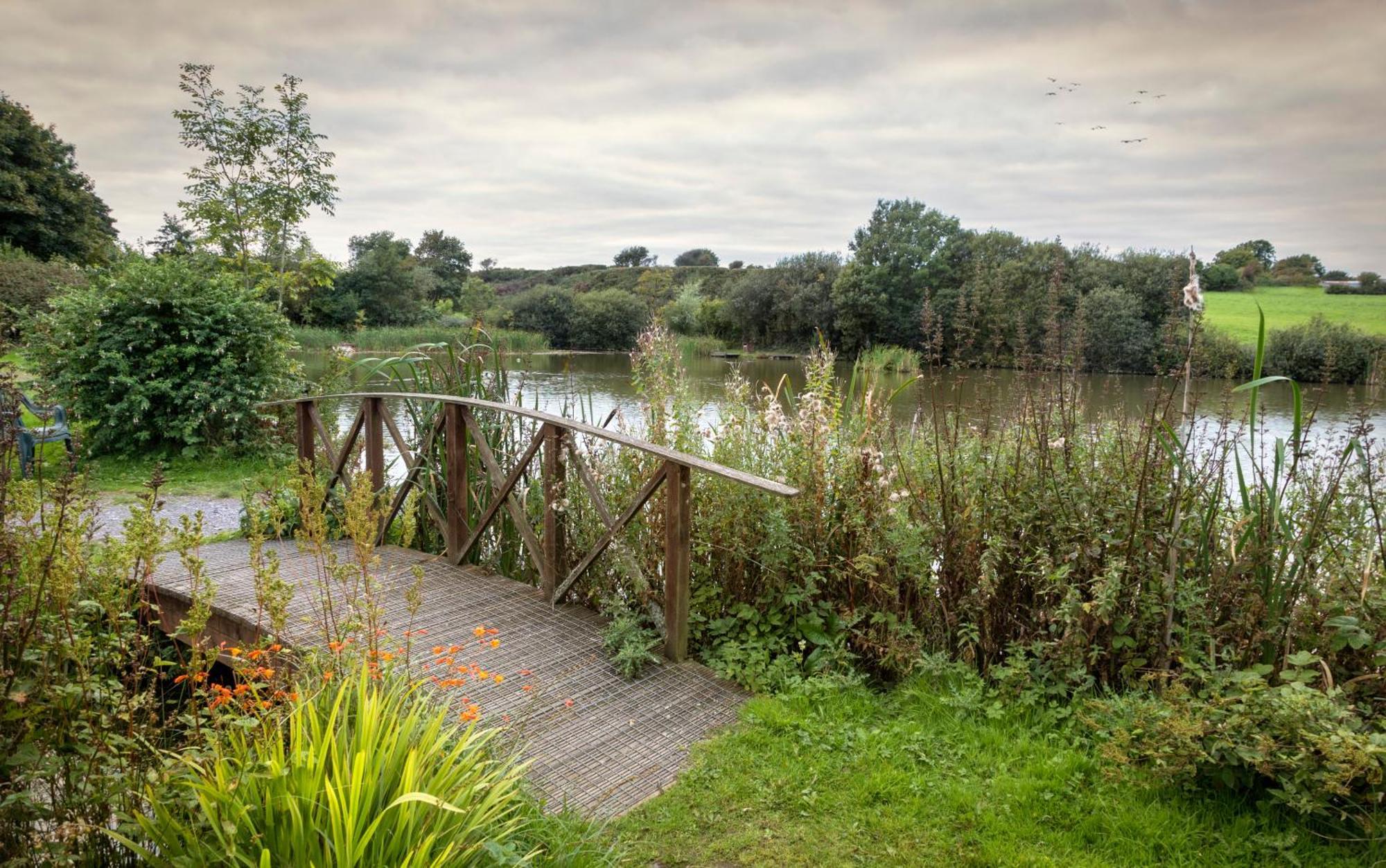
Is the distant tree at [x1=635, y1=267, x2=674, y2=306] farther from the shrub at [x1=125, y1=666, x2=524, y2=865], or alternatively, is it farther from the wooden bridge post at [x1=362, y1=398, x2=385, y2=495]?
the shrub at [x1=125, y1=666, x2=524, y2=865]

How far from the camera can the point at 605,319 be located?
2598 cm

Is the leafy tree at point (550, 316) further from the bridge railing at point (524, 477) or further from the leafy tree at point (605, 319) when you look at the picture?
the bridge railing at point (524, 477)

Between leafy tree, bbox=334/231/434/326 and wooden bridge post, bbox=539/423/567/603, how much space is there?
121ft

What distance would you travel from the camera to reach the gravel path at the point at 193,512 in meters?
6.87

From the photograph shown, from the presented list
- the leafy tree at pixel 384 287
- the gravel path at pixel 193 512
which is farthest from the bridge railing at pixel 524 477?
the leafy tree at pixel 384 287

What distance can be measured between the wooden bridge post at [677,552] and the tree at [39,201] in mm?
28856

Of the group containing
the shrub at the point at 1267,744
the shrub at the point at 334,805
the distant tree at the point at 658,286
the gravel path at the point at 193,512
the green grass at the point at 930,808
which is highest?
the distant tree at the point at 658,286

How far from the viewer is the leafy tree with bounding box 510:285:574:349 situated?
26844 millimetres

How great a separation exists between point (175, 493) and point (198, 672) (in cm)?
765

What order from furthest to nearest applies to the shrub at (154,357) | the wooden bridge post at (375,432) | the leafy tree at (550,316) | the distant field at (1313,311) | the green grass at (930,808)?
the leafy tree at (550,316) < the shrub at (154,357) < the distant field at (1313,311) < the wooden bridge post at (375,432) < the green grass at (930,808)

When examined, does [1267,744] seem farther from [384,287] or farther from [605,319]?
[384,287]

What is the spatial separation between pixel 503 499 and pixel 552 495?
17.2 inches

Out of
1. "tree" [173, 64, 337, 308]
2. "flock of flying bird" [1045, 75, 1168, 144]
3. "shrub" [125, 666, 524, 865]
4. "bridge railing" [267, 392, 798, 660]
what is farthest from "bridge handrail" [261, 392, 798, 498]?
"tree" [173, 64, 337, 308]

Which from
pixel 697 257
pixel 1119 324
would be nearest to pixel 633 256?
pixel 697 257
